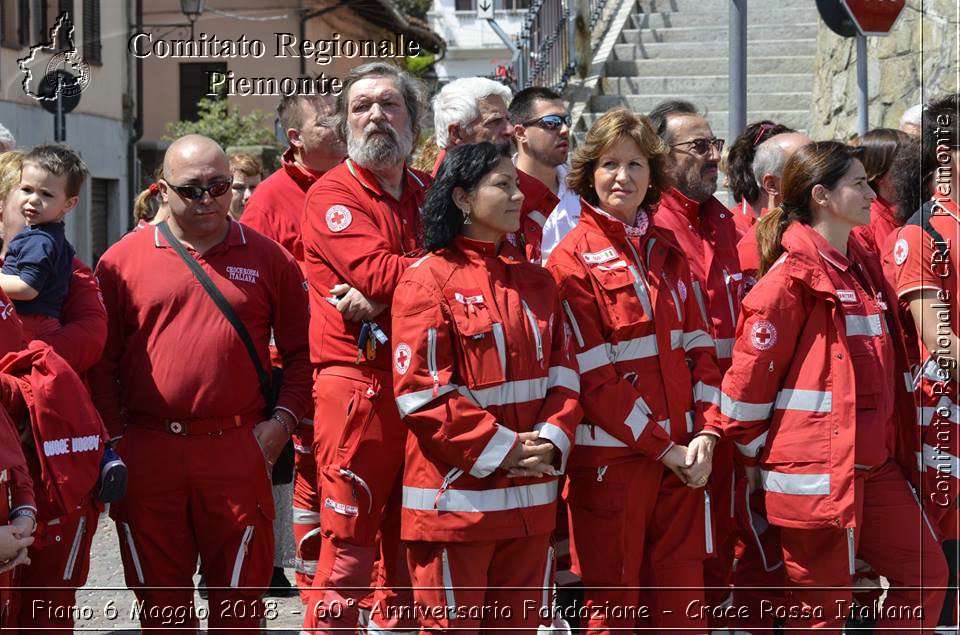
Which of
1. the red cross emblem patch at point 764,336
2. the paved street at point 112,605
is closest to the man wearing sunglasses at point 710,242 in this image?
the red cross emblem patch at point 764,336

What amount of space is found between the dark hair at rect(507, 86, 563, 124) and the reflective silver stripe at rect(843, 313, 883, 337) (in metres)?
2.05

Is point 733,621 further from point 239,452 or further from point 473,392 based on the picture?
point 239,452

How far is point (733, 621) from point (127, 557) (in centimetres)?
261

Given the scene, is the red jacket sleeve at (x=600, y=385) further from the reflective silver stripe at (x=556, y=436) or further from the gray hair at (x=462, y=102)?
the gray hair at (x=462, y=102)

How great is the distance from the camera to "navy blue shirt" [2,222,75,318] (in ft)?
16.4

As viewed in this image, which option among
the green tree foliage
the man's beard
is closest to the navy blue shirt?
the man's beard

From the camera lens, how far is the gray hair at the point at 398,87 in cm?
565

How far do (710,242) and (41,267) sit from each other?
118 inches

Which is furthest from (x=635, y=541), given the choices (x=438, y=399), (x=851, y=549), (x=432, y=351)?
(x=432, y=351)

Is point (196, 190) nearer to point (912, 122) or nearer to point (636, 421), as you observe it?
point (636, 421)

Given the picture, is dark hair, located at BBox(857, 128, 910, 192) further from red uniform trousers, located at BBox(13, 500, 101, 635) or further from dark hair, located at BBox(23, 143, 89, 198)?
red uniform trousers, located at BBox(13, 500, 101, 635)

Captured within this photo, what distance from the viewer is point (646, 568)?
512 cm

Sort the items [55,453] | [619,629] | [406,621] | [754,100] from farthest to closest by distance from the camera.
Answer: [754,100] → [406,621] → [619,629] → [55,453]

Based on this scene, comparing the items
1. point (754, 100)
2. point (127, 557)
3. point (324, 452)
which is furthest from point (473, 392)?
point (754, 100)
